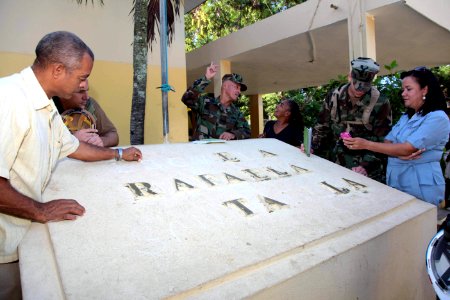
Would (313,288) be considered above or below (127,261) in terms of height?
below

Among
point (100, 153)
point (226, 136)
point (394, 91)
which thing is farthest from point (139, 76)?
point (394, 91)

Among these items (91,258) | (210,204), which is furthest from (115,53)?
(91,258)

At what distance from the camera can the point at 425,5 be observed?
4.43m

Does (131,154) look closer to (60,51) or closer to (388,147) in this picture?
(60,51)

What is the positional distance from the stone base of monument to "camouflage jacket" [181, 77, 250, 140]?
1.08 meters

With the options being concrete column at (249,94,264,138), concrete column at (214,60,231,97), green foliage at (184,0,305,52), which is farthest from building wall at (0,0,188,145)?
green foliage at (184,0,305,52)

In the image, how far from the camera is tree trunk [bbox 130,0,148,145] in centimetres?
334

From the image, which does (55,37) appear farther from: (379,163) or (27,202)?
(379,163)

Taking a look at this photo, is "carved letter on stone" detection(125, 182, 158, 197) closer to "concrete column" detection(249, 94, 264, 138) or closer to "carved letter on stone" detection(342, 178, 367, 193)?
"carved letter on stone" detection(342, 178, 367, 193)

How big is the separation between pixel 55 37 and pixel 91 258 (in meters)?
0.86

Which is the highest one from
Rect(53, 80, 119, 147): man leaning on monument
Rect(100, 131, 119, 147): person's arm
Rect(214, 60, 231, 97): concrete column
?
Rect(214, 60, 231, 97): concrete column

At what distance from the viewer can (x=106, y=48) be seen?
4.98 meters

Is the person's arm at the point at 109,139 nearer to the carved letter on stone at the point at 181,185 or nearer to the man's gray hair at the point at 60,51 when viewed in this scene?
the carved letter on stone at the point at 181,185

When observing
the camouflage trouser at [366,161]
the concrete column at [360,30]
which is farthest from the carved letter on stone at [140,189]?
the concrete column at [360,30]
